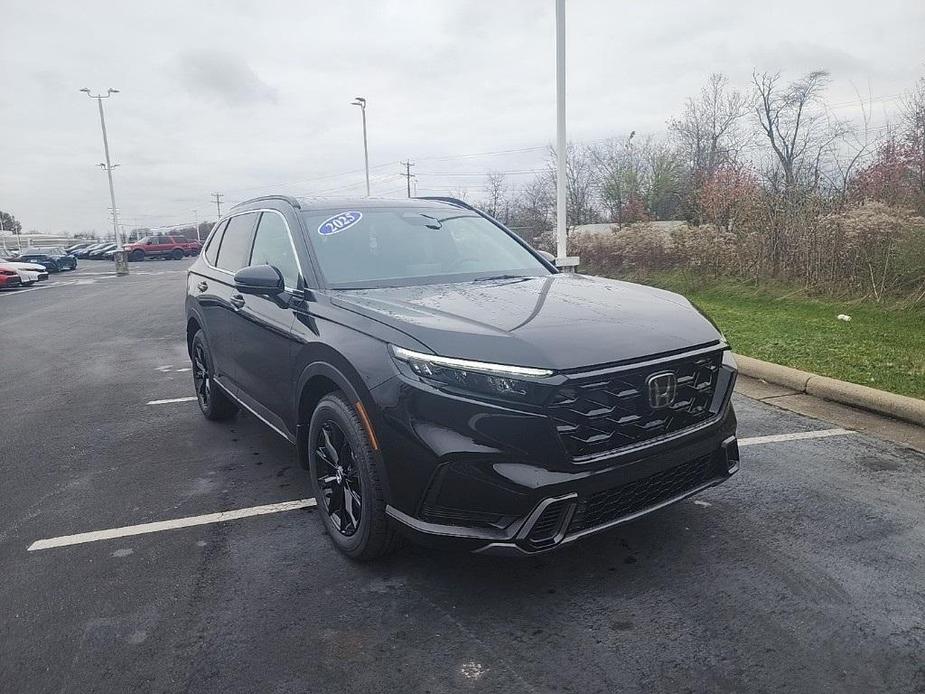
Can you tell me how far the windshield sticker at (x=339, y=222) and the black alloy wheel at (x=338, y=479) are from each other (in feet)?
4.09

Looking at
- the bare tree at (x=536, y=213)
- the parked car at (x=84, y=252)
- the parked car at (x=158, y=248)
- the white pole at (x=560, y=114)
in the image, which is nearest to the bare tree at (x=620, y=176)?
the bare tree at (x=536, y=213)

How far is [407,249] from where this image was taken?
4.09 m

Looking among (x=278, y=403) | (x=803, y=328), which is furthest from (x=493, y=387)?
(x=803, y=328)

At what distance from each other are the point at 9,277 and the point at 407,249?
27485mm

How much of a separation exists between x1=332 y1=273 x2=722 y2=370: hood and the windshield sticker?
64cm

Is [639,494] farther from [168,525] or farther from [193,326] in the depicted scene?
[193,326]

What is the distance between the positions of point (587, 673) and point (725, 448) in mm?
1285

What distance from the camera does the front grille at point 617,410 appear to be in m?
2.61

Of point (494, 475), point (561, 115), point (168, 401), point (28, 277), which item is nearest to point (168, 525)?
point (494, 475)

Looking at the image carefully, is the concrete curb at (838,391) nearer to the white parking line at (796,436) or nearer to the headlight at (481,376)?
the white parking line at (796,436)

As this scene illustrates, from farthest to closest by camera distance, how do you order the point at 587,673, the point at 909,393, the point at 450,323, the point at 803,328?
1. the point at 803,328
2. the point at 909,393
3. the point at 450,323
4. the point at 587,673

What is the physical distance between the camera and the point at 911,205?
35.5 feet

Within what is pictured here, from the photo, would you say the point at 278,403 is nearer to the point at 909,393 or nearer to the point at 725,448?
the point at 725,448

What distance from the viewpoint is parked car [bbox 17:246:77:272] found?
40.1 m
